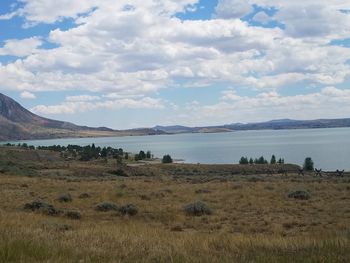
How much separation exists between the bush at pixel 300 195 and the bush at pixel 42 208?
12.7 meters

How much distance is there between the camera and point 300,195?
2588 cm

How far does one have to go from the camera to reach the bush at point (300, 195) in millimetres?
25719

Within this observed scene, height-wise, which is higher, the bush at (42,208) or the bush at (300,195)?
the bush at (300,195)

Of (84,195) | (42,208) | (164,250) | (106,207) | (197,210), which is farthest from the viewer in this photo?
(84,195)

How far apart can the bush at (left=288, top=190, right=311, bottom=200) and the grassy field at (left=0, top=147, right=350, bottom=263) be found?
20cm

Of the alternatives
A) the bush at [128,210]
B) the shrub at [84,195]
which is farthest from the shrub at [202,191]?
the bush at [128,210]

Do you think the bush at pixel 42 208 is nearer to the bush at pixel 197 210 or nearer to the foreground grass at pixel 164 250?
the bush at pixel 197 210

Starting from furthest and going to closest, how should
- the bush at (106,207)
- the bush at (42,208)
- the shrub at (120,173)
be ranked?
the shrub at (120,173)
the bush at (106,207)
the bush at (42,208)

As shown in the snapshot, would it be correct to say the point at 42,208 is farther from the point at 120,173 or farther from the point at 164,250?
the point at 120,173

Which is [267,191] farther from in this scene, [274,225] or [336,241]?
[336,241]

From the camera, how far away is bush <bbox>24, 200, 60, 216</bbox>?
20.6 m

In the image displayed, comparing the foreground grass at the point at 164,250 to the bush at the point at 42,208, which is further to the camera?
the bush at the point at 42,208

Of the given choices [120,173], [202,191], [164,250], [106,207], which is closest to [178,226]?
[106,207]

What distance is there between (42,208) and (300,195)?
532 inches
